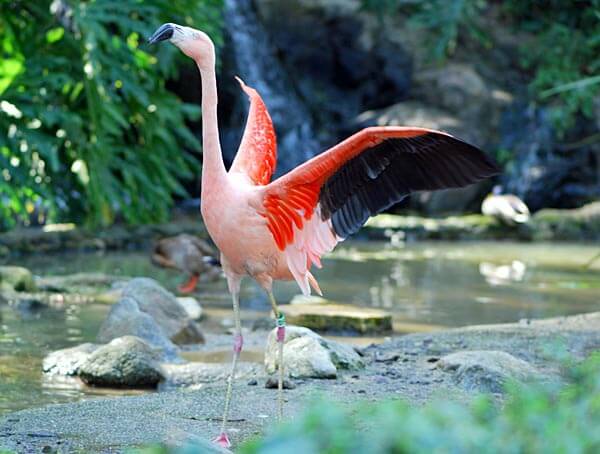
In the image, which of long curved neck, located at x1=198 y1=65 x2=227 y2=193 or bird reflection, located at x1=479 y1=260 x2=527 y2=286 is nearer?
long curved neck, located at x1=198 y1=65 x2=227 y2=193

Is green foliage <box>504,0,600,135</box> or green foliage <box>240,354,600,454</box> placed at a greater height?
green foliage <box>504,0,600,135</box>

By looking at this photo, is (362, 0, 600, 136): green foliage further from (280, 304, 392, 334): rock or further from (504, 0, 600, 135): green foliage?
(280, 304, 392, 334): rock

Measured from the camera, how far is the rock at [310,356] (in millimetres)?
6156

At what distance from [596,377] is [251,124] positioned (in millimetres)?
4025

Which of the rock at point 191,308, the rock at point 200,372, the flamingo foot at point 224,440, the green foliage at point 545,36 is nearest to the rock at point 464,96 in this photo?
the green foliage at point 545,36

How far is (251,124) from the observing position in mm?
6070

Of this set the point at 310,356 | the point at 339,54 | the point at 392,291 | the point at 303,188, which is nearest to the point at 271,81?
the point at 339,54

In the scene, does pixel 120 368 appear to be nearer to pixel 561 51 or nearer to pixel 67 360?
pixel 67 360

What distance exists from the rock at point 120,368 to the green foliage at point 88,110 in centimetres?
556

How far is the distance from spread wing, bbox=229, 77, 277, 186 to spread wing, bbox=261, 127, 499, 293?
0.45 m

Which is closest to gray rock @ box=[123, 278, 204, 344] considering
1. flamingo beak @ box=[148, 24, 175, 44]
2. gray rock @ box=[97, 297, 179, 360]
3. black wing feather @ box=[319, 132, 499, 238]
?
gray rock @ box=[97, 297, 179, 360]

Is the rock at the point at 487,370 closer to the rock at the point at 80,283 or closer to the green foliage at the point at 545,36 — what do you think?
the rock at the point at 80,283

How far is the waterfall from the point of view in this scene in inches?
734

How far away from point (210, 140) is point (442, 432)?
3.29 m
